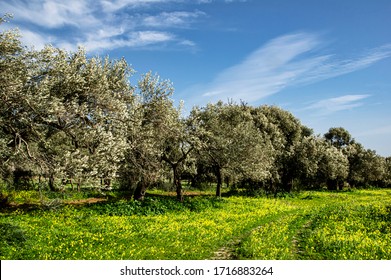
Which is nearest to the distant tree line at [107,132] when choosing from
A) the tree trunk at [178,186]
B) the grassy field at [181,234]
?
the tree trunk at [178,186]

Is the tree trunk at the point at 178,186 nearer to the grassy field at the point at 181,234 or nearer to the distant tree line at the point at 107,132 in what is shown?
the distant tree line at the point at 107,132

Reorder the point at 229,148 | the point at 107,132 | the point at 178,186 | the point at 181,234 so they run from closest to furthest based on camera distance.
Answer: the point at 181,234 < the point at 107,132 < the point at 178,186 < the point at 229,148

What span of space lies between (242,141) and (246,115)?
13.7 meters

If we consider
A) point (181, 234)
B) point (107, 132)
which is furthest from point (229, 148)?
point (181, 234)

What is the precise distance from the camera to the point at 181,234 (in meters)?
19.8

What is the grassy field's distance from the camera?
15.3m

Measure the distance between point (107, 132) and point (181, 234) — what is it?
8973 millimetres

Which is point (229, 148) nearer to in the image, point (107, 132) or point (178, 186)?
point (178, 186)

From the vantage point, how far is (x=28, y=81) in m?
20.3

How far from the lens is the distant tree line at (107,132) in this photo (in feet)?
63.0

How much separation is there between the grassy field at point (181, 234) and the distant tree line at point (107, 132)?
2.85 m

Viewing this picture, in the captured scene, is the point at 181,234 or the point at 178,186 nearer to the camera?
the point at 181,234
